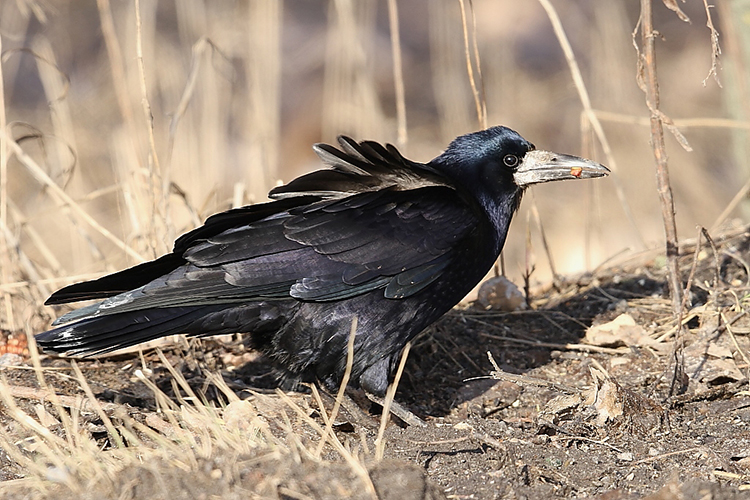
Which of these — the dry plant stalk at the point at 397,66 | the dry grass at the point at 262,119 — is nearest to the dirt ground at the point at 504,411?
the dry grass at the point at 262,119

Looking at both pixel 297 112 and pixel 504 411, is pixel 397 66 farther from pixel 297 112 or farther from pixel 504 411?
pixel 297 112

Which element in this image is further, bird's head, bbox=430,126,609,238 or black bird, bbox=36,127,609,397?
bird's head, bbox=430,126,609,238

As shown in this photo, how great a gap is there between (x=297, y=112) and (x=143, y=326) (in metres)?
6.87

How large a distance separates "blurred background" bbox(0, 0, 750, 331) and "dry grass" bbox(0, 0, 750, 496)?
1.0 inches

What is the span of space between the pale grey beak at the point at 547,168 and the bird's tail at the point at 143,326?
4.22 feet

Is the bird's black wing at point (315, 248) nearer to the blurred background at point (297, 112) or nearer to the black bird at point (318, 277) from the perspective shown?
the black bird at point (318, 277)

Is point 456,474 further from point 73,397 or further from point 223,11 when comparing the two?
point 223,11

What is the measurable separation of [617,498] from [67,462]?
149 centimetres

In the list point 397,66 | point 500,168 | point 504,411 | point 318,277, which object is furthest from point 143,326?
point 397,66

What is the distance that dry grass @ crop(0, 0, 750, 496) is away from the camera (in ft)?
13.3

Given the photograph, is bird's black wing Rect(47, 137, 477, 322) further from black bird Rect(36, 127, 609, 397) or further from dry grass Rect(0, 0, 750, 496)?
dry grass Rect(0, 0, 750, 496)

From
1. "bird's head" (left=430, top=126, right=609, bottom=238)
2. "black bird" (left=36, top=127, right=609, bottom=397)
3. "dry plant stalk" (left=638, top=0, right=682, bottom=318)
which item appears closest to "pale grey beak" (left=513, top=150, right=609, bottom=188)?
A: "bird's head" (left=430, top=126, right=609, bottom=238)

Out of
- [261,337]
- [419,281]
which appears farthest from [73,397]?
[419,281]

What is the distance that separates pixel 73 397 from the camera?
3193mm
